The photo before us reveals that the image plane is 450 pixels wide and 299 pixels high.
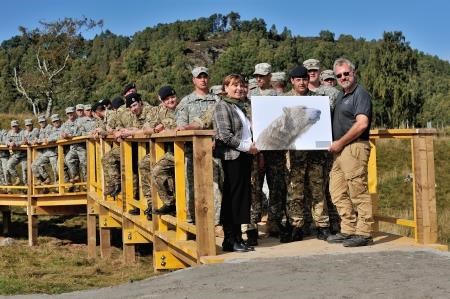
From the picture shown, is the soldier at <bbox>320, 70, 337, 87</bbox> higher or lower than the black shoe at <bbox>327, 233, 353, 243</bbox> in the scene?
higher

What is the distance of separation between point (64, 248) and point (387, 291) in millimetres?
10781

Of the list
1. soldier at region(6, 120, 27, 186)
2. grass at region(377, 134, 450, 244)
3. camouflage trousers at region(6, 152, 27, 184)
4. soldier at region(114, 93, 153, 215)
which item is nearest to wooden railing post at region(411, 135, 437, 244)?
soldier at region(114, 93, 153, 215)

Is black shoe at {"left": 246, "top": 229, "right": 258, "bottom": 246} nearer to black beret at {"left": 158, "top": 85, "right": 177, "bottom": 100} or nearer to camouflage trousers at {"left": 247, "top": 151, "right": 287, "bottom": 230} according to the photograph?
camouflage trousers at {"left": 247, "top": 151, "right": 287, "bottom": 230}

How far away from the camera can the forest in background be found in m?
45.1

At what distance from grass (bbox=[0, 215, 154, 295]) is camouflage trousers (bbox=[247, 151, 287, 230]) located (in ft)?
8.27

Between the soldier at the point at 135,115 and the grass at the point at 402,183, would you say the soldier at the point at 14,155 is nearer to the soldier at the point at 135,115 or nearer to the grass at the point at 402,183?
the soldier at the point at 135,115

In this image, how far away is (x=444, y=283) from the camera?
4398mm

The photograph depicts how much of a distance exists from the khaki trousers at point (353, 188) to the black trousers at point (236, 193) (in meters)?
0.91

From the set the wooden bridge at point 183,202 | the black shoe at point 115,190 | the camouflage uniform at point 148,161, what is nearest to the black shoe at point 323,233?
the wooden bridge at point 183,202

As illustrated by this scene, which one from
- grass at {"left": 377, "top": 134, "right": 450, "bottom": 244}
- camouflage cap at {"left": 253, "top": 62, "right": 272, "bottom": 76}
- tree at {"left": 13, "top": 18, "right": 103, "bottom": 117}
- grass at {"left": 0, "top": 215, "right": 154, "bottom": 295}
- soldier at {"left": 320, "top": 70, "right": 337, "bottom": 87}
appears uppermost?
tree at {"left": 13, "top": 18, "right": 103, "bottom": 117}

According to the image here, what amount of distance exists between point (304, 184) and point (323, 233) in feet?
1.73

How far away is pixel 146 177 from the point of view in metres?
8.15

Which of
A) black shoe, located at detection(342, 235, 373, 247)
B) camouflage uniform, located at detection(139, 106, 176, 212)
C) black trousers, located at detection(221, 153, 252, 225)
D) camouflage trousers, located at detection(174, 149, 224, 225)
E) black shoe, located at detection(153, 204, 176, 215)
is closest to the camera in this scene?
black trousers, located at detection(221, 153, 252, 225)

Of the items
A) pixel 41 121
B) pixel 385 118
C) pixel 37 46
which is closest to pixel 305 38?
pixel 385 118
